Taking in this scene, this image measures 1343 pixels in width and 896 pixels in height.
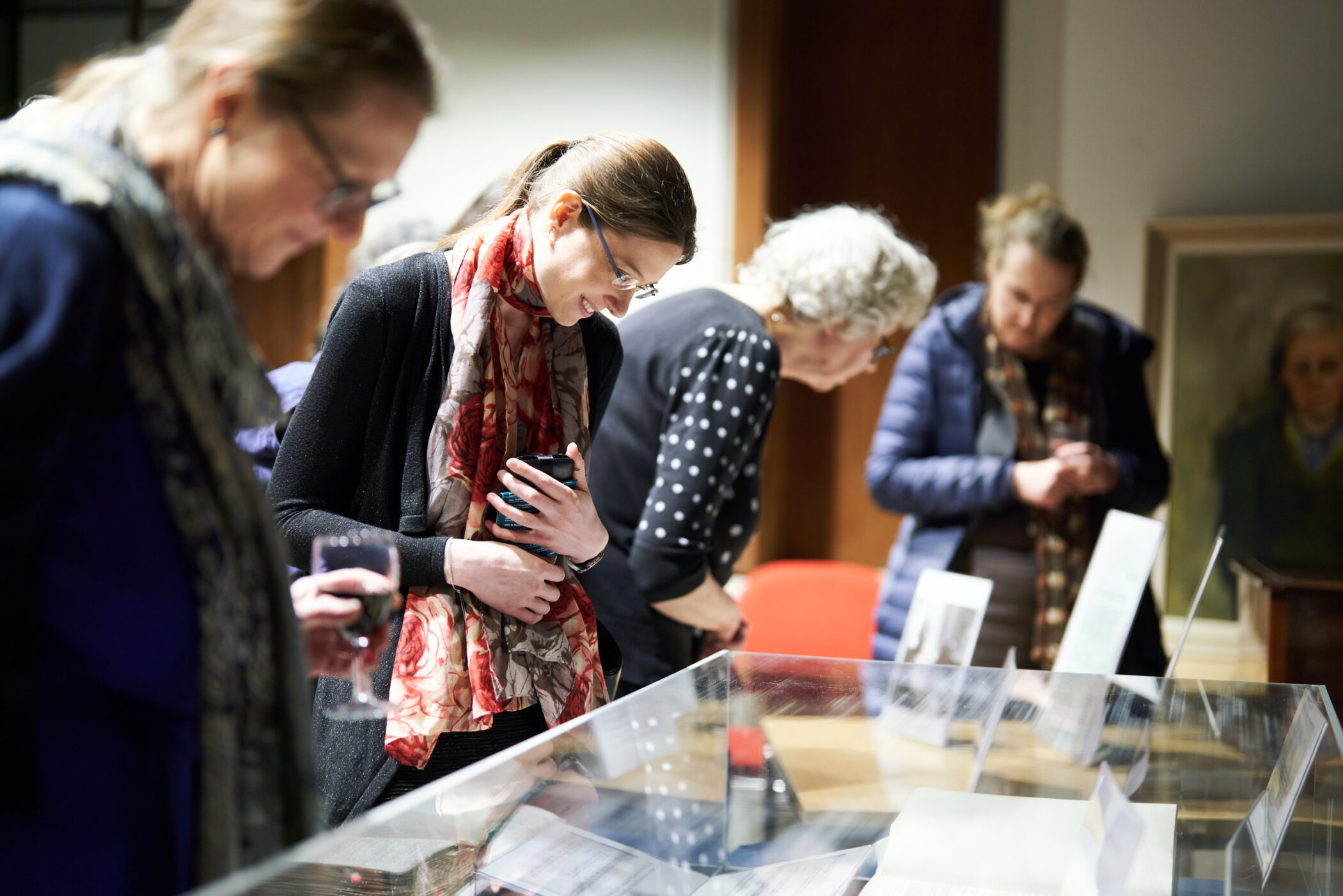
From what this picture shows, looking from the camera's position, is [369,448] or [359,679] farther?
[369,448]

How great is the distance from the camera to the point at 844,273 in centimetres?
207

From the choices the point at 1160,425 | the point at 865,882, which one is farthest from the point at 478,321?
the point at 1160,425

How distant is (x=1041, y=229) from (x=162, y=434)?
2244mm

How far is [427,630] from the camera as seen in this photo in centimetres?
139

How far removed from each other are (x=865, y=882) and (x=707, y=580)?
23.9 inches

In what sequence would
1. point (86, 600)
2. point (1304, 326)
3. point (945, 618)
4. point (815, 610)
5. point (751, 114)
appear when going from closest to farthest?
point (86, 600)
point (945, 618)
point (815, 610)
point (1304, 326)
point (751, 114)

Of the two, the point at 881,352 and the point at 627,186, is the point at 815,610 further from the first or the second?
the point at 627,186

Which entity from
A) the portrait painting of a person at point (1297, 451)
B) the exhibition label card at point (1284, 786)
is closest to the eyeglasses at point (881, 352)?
the exhibition label card at point (1284, 786)

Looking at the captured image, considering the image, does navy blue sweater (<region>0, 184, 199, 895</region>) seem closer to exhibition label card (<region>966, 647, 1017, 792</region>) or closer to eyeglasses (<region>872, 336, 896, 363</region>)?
exhibition label card (<region>966, 647, 1017, 792</region>)

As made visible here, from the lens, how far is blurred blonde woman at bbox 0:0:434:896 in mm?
760

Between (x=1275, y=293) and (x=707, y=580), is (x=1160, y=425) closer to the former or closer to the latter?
(x=1275, y=293)

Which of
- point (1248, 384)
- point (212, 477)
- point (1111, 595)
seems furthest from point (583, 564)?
point (1248, 384)

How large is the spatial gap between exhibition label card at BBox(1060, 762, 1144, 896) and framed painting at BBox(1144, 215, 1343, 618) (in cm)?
→ 222

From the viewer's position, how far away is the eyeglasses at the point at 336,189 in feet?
2.83
